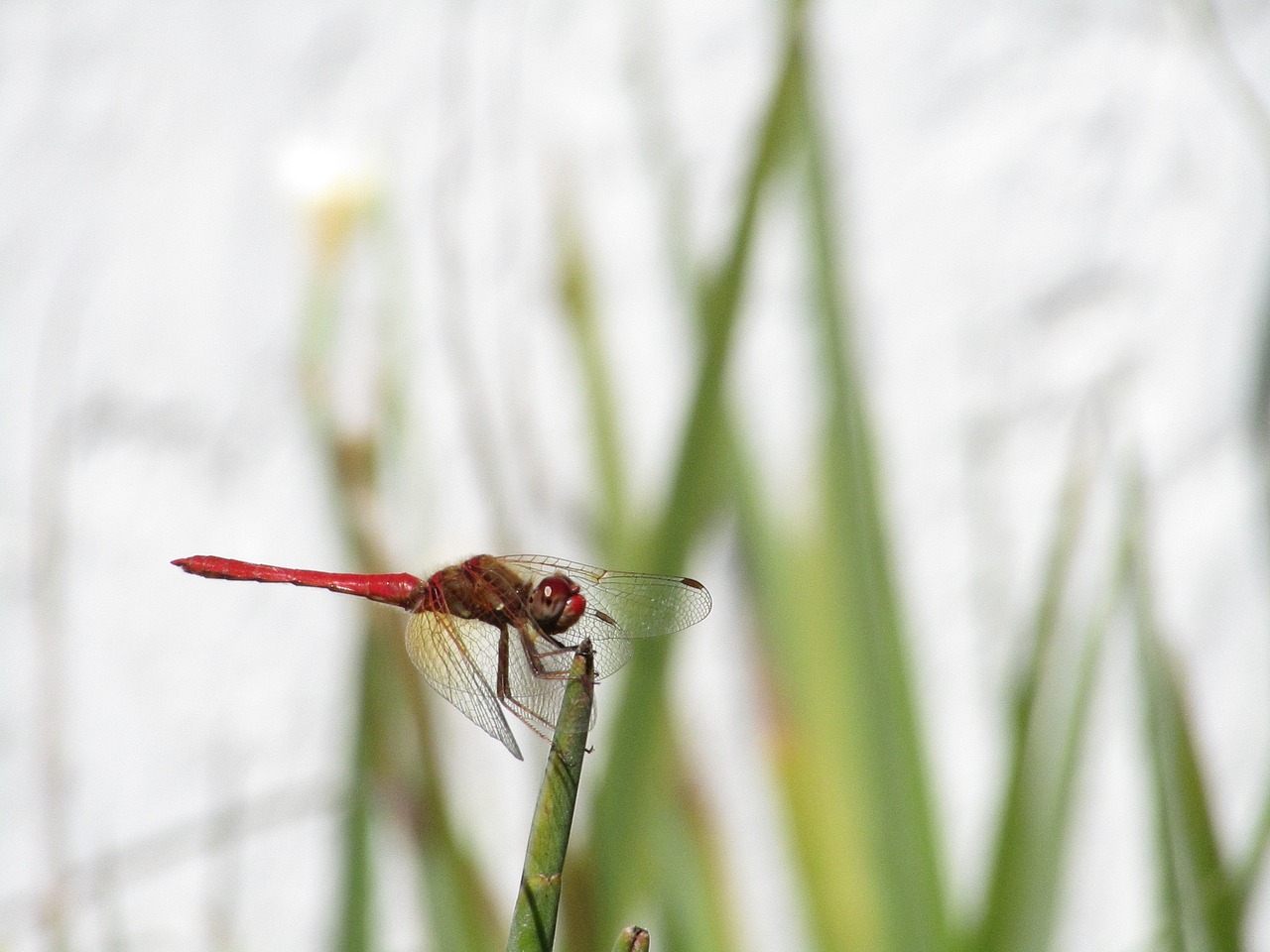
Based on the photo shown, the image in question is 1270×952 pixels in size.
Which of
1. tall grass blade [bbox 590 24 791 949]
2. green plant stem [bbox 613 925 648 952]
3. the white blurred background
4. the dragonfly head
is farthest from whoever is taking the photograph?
the white blurred background

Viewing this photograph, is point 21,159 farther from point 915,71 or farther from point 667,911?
point 667,911

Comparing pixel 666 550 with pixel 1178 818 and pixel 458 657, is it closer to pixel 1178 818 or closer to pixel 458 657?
pixel 458 657

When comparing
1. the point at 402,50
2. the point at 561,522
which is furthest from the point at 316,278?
the point at 402,50

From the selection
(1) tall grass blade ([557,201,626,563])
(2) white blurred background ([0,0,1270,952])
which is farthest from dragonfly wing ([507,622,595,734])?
(2) white blurred background ([0,0,1270,952])

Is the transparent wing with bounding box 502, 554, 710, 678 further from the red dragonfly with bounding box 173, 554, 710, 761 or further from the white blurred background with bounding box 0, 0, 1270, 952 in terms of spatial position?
the white blurred background with bounding box 0, 0, 1270, 952

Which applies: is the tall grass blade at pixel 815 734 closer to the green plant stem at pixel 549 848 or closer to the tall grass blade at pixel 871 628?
the tall grass blade at pixel 871 628

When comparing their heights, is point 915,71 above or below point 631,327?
above

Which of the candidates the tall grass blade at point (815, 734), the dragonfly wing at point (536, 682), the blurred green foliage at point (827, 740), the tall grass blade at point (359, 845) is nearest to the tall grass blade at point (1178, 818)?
the blurred green foliage at point (827, 740)
